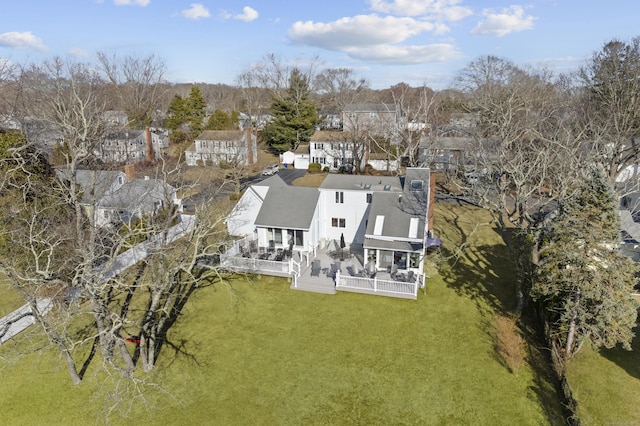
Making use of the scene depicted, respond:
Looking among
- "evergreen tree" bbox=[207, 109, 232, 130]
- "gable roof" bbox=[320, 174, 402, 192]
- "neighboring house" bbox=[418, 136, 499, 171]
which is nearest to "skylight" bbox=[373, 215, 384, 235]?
"gable roof" bbox=[320, 174, 402, 192]

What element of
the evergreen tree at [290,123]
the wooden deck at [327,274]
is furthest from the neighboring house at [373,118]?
the wooden deck at [327,274]

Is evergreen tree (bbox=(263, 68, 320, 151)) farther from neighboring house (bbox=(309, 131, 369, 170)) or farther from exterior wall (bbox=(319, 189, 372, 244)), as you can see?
exterior wall (bbox=(319, 189, 372, 244))

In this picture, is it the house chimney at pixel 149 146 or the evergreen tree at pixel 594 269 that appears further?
the house chimney at pixel 149 146

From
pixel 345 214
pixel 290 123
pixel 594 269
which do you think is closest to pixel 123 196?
pixel 345 214

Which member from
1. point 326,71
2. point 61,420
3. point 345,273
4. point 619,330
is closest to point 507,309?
point 619,330

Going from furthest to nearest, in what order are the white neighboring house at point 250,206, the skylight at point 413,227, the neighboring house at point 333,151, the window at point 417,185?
the neighboring house at point 333,151 < the white neighboring house at point 250,206 < the window at point 417,185 < the skylight at point 413,227

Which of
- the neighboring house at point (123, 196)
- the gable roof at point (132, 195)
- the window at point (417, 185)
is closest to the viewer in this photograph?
the window at point (417, 185)

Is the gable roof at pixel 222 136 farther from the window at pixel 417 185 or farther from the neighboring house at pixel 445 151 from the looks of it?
the window at pixel 417 185
